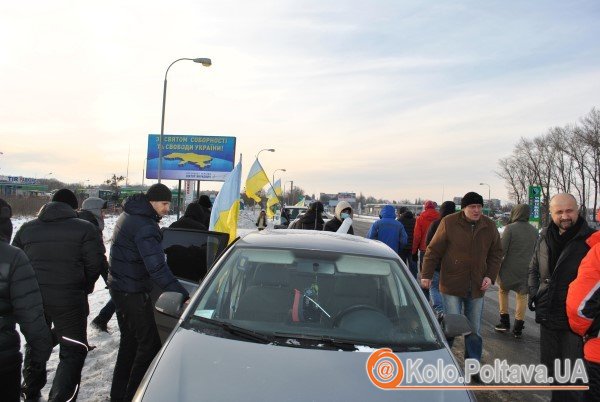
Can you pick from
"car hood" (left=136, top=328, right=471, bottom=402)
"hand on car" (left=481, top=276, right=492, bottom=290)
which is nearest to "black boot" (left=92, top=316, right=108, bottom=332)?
"car hood" (left=136, top=328, right=471, bottom=402)

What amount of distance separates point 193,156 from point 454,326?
26.7 meters

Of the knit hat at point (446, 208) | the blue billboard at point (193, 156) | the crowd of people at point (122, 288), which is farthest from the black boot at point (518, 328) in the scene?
the blue billboard at point (193, 156)

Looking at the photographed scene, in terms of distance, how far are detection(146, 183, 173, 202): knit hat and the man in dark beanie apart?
15 mm

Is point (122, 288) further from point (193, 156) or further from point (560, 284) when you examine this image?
point (193, 156)

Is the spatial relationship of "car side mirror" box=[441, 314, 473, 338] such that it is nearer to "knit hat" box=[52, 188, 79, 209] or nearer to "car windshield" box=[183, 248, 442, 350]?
"car windshield" box=[183, 248, 442, 350]

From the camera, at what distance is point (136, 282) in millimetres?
4004

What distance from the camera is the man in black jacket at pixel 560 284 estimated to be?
369 cm

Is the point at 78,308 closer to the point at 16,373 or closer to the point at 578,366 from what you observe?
the point at 16,373

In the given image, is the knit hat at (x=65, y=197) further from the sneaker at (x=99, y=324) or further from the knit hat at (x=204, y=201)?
the knit hat at (x=204, y=201)

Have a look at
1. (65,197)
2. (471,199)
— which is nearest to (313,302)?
(65,197)

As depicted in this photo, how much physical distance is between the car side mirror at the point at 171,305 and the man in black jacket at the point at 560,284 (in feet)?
9.21

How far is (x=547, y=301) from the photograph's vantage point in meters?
3.89

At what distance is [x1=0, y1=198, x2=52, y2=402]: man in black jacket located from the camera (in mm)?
2803

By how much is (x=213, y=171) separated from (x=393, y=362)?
27042 mm
